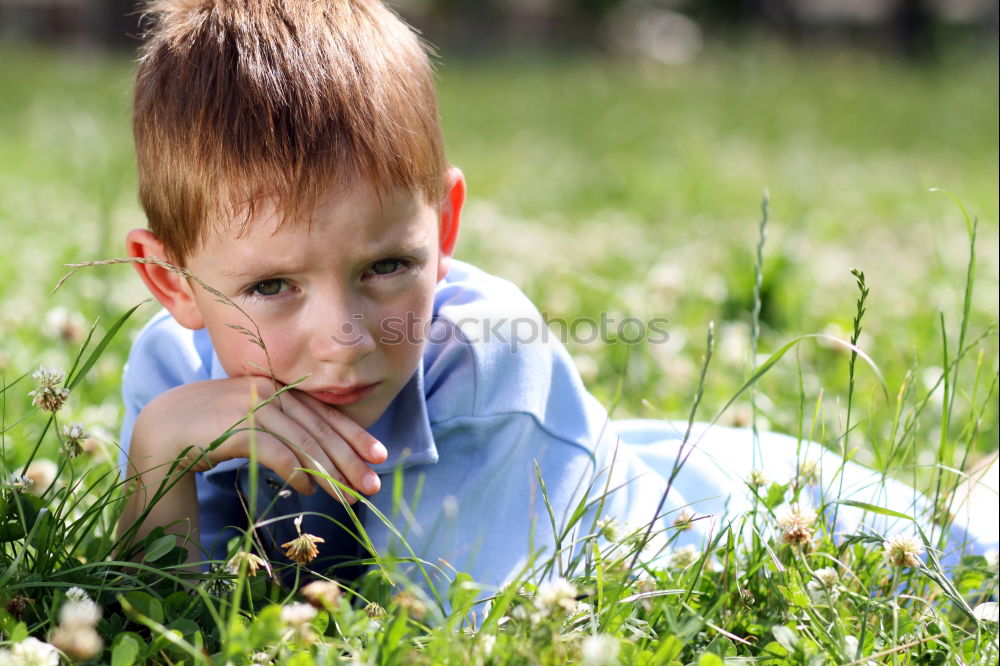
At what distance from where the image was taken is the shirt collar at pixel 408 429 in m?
1.72

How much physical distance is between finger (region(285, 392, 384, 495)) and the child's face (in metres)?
0.04

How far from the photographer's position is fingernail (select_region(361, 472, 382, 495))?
159 cm

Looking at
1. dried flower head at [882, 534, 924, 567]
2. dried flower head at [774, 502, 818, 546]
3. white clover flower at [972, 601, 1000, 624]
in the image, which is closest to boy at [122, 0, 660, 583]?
dried flower head at [774, 502, 818, 546]

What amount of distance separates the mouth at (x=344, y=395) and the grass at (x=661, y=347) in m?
0.32

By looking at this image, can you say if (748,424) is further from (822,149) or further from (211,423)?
(822,149)

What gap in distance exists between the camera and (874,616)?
1.55m

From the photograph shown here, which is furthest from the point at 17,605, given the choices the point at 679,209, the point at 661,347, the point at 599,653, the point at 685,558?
the point at 679,209

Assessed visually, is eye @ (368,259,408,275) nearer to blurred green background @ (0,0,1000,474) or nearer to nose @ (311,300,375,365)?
nose @ (311,300,375,365)

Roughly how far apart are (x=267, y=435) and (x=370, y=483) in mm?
182

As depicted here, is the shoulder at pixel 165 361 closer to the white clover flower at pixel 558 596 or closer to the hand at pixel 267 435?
the hand at pixel 267 435

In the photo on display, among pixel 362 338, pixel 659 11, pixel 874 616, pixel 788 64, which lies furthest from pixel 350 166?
pixel 659 11

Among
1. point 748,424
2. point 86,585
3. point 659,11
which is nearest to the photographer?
point 86,585

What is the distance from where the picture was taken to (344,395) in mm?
1660

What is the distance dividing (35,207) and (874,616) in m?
4.49
